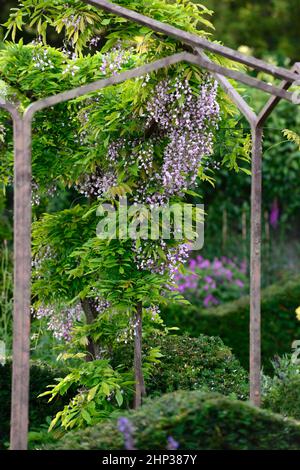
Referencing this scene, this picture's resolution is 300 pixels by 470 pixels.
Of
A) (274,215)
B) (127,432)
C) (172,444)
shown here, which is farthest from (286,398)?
(274,215)

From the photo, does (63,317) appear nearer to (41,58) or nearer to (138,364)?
(138,364)

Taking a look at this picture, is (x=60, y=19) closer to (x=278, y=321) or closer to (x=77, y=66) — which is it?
(x=77, y=66)

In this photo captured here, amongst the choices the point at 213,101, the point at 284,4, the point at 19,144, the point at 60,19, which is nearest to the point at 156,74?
the point at 213,101

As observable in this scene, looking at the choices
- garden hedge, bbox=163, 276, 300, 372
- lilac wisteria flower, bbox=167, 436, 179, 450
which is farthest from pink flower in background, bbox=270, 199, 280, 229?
lilac wisteria flower, bbox=167, 436, 179, 450

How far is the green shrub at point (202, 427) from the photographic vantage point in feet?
12.4

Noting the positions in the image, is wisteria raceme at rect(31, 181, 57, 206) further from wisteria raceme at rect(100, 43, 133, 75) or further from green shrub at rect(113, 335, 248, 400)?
green shrub at rect(113, 335, 248, 400)

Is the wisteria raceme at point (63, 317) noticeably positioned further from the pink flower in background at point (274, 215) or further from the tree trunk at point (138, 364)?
the pink flower in background at point (274, 215)

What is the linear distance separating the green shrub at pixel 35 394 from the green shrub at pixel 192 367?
25.8 inches

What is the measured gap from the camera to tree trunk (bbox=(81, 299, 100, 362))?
557 cm

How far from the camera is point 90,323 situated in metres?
5.68

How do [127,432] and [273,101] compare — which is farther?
[273,101]

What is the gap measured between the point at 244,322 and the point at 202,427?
3920 millimetres

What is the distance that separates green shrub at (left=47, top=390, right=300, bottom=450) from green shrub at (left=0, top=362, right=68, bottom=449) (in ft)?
6.02
